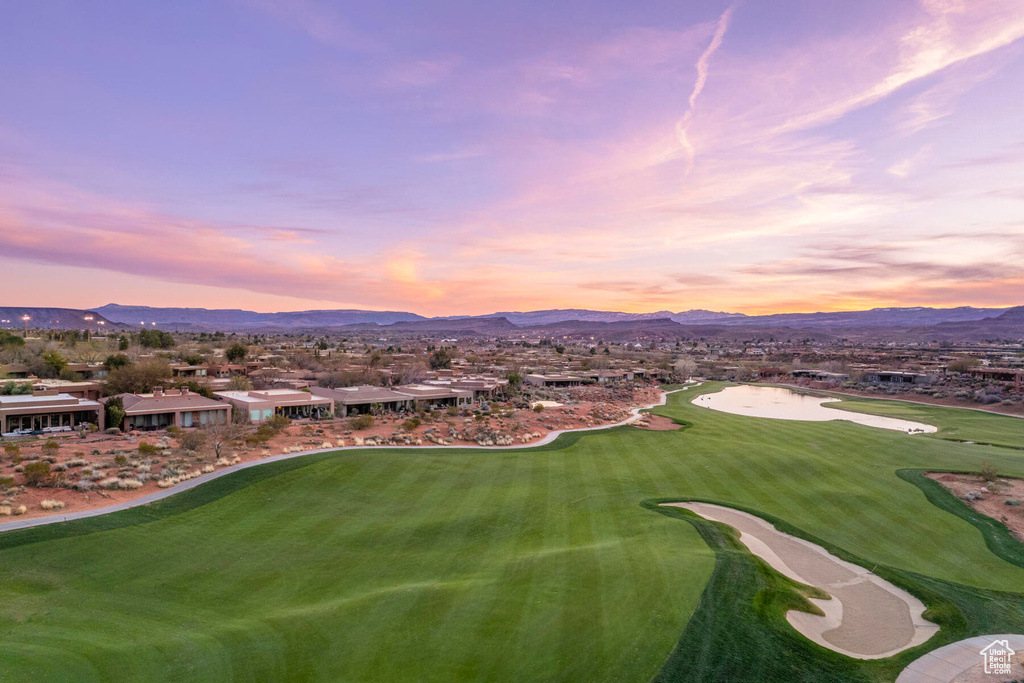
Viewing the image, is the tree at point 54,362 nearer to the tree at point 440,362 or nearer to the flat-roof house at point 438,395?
the flat-roof house at point 438,395

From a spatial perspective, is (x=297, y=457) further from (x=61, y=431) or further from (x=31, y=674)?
(x=61, y=431)

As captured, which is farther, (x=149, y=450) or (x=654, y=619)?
(x=149, y=450)

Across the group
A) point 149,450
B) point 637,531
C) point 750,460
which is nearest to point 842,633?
point 637,531

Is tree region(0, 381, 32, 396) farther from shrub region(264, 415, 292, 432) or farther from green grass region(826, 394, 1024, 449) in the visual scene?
green grass region(826, 394, 1024, 449)

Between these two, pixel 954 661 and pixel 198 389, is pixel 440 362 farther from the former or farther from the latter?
pixel 954 661

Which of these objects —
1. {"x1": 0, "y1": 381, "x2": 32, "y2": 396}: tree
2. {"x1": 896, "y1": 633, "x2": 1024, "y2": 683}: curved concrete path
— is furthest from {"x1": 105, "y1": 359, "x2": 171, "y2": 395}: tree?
{"x1": 896, "y1": 633, "x2": 1024, "y2": 683}: curved concrete path

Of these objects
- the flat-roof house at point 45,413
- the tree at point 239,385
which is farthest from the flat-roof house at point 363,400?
the flat-roof house at point 45,413
